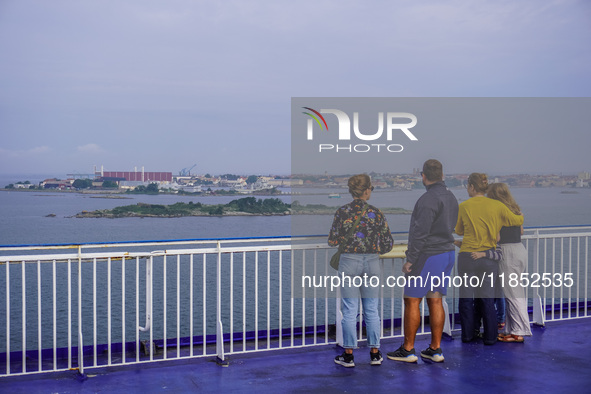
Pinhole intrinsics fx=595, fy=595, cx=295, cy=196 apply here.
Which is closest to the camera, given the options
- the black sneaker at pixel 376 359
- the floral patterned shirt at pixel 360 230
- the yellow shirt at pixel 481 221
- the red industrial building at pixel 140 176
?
the floral patterned shirt at pixel 360 230

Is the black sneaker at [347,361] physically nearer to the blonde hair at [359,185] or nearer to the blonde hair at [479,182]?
the blonde hair at [359,185]

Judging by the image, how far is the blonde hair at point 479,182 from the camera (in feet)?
15.3

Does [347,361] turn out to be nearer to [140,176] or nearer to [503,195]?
[503,195]

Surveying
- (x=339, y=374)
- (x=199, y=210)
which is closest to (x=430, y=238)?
(x=339, y=374)

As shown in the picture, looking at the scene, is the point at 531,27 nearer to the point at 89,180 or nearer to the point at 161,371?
the point at 89,180

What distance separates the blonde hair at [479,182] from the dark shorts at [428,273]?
701mm

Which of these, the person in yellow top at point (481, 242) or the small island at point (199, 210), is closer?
the person in yellow top at point (481, 242)

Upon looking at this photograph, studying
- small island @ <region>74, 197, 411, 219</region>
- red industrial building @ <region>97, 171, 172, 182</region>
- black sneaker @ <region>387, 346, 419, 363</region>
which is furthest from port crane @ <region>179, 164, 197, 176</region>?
black sneaker @ <region>387, 346, 419, 363</region>

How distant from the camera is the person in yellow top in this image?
15.1 ft

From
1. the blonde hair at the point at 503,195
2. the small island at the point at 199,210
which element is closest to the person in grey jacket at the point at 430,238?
the blonde hair at the point at 503,195

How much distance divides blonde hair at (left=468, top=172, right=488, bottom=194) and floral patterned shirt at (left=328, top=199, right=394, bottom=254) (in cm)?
100

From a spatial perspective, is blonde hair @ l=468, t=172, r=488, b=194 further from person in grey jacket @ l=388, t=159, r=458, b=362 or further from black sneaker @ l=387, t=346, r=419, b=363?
black sneaker @ l=387, t=346, r=419, b=363

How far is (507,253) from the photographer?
4.89m

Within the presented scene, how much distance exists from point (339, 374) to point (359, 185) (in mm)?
1301
